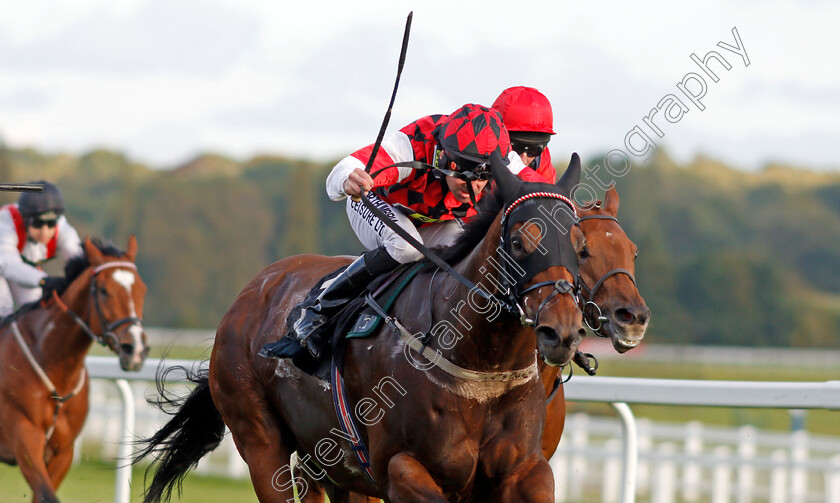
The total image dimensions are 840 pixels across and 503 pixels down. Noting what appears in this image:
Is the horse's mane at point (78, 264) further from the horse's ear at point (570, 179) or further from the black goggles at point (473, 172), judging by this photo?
the horse's ear at point (570, 179)

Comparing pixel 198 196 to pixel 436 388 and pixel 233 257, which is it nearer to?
pixel 233 257

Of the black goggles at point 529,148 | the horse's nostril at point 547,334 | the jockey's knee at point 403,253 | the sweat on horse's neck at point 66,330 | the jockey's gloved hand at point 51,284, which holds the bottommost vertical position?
the sweat on horse's neck at point 66,330

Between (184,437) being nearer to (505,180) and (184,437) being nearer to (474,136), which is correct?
(474,136)

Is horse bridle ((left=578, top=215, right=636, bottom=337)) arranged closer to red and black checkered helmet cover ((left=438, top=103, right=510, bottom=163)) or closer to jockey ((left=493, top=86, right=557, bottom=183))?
jockey ((left=493, top=86, right=557, bottom=183))

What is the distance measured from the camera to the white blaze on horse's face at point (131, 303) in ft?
21.3

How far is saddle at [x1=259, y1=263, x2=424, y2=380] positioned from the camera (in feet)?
12.1

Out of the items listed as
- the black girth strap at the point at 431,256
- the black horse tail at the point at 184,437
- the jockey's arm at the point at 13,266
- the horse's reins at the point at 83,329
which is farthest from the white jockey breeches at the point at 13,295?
the black girth strap at the point at 431,256

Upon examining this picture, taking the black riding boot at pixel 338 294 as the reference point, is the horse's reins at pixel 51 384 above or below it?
below

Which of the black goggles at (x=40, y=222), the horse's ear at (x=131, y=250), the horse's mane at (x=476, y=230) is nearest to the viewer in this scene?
the horse's mane at (x=476, y=230)

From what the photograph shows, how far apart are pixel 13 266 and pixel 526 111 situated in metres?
4.11

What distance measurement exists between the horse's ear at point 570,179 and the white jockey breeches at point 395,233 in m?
0.51

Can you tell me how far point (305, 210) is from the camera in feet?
135

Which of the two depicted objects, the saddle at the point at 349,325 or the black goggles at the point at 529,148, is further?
the black goggles at the point at 529,148

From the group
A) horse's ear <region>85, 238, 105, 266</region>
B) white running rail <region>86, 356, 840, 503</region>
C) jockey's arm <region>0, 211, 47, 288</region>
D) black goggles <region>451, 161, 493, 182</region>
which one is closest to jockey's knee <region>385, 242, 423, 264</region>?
black goggles <region>451, 161, 493, 182</region>
